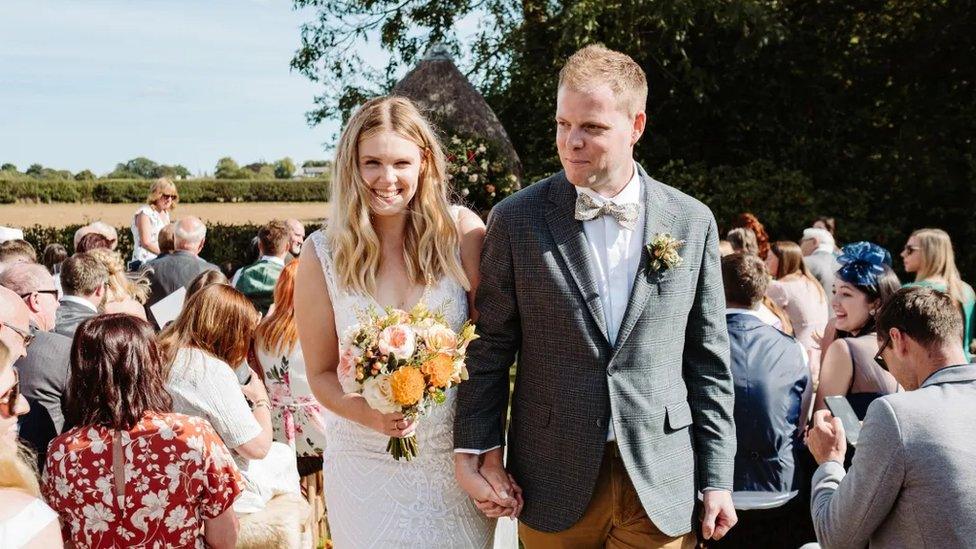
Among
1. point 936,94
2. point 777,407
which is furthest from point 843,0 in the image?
point 777,407

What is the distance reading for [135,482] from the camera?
3.14 metres

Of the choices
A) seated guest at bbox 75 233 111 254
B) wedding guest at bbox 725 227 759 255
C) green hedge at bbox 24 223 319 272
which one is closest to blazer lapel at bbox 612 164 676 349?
wedding guest at bbox 725 227 759 255

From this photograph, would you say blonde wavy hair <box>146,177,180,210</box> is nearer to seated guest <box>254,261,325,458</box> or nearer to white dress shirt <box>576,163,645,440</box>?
seated guest <box>254,261,325,458</box>

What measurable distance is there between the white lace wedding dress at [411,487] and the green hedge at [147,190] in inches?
895

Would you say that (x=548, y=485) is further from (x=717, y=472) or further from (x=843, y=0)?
(x=843, y=0)

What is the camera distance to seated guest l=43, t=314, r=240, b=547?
3.13m

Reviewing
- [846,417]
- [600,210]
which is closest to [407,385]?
[600,210]

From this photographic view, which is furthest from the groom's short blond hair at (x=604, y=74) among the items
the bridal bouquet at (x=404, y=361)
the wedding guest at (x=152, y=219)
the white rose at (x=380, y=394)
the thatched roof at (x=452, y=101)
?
the thatched roof at (x=452, y=101)

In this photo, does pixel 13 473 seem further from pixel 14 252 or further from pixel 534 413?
pixel 14 252

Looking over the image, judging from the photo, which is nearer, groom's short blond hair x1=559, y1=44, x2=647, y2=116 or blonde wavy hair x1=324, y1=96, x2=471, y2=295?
groom's short blond hair x1=559, y1=44, x2=647, y2=116

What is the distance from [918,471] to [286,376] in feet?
11.6

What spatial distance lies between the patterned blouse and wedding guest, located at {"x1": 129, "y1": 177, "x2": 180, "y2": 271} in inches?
262

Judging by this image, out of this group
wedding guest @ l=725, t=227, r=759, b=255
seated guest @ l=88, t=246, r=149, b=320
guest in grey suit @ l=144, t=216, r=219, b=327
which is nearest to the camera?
seated guest @ l=88, t=246, r=149, b=320

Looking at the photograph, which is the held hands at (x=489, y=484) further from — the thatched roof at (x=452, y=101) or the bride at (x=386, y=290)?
the thatched roof at (x=452, y=101)
